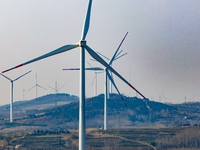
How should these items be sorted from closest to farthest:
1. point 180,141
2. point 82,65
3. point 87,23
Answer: point 82,65
point 87,23
point 180,141

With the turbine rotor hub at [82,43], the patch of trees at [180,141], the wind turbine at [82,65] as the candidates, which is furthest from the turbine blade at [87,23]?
the patch of trees at [180,141]

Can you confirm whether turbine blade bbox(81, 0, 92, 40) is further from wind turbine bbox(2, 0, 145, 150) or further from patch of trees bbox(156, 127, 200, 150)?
patch of trees bbox(156, 127, 200, 150)

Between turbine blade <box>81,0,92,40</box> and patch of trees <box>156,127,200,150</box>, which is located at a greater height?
turbine blade <box>81,0,92,40</box>

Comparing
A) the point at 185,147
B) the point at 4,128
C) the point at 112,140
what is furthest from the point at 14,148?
the point at 4,128

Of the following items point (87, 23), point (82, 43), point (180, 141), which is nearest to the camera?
point (82, 43)

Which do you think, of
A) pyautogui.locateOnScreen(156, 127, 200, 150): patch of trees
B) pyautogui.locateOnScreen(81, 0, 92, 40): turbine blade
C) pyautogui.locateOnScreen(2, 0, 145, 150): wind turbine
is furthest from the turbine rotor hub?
pyautogui.locateOnScreen(156, 127, 200, 150): patch of trees

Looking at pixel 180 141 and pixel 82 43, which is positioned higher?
pixel 82 43

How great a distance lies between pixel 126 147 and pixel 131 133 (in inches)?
1425

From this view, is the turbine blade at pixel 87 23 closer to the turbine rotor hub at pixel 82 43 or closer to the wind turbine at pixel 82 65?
the wind turbine at pixel 82 65

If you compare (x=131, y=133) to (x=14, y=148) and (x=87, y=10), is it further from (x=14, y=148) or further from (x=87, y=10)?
(x=87, y=10)

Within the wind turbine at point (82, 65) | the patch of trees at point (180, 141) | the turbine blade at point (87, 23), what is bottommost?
the patch of trees at point (180, 141)

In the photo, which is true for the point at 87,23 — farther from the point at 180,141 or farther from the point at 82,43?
the point at 180,141

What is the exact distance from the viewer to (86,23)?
70562mm

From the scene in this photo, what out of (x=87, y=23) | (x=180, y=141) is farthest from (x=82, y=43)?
(x=180, y=141)
